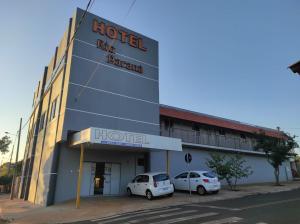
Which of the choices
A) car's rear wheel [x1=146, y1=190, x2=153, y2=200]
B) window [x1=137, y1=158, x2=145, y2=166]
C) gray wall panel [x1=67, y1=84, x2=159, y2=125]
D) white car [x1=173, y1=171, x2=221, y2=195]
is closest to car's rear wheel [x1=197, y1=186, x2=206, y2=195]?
white car [x1=173, y1=171, x2=221, y2=195]

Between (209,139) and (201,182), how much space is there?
11.2 m

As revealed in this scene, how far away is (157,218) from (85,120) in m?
9.61

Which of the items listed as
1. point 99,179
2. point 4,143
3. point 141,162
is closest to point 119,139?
point 99,179

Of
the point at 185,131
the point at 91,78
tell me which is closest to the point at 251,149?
the point at 185,131

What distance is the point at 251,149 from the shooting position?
31.4 meters

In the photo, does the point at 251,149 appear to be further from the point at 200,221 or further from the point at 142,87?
the point at 200,221

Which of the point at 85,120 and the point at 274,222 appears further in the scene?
the point at 85,120

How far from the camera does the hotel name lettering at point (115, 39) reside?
19969mm

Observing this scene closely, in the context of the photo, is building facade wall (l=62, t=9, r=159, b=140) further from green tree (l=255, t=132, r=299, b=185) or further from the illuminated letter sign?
green tree (l=255, t=132, r=299, b=185)

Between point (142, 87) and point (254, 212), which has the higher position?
point (142, 87)

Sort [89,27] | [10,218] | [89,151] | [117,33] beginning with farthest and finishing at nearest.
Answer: [117,33] < [89,27] < [89,151] < [10,218]

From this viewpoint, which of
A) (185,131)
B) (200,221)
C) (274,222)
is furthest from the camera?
(185,131)

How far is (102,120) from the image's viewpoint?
18.2m

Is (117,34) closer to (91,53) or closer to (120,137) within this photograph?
(91,53)
